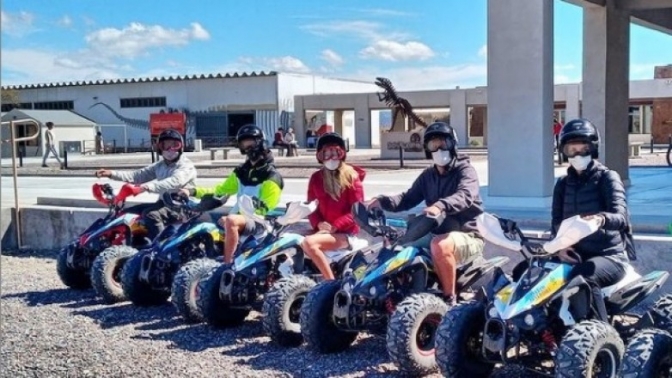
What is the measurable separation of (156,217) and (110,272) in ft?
2.31

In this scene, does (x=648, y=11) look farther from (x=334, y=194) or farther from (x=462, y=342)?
(x=462, y=342)

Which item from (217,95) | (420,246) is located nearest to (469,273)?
(420,246)

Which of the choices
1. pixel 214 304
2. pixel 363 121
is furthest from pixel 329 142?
pixel 363 121

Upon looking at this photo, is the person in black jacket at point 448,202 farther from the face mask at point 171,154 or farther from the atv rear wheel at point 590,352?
the face mask at point 171,154

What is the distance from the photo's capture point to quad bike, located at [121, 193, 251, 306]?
7.32 metres

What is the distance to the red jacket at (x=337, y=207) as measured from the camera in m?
6.30

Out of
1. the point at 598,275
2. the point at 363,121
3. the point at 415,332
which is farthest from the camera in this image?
the point at 363,121

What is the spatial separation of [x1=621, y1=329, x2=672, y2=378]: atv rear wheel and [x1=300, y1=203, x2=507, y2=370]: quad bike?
52.4 inches

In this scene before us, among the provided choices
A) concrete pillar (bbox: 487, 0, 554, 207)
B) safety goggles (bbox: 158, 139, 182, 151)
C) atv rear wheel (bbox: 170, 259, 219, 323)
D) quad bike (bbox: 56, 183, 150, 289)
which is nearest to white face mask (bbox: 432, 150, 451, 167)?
atv rear wheel (bbox: 170, 259, 219, 323)

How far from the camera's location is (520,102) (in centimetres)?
1041

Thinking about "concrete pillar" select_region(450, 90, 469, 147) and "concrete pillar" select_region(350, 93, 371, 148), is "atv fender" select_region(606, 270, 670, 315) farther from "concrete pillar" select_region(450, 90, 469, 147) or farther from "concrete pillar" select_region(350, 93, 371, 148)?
"concrete pillar" select_region(350, 93, 371, 148)

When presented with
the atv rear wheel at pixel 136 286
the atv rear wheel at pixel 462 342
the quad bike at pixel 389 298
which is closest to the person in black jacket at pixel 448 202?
the quad bike at pixel 389 298

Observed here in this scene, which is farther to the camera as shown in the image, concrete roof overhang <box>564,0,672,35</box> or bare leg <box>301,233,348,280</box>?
concrete roof overhang <box>564,0,672,35</box>

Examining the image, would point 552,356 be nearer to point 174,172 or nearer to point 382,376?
point 382,376
